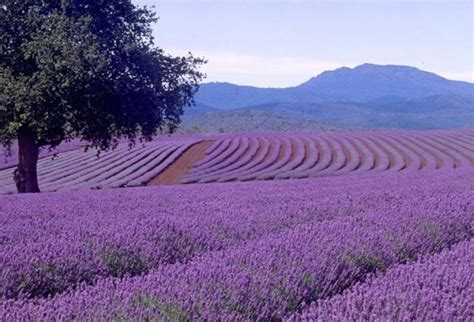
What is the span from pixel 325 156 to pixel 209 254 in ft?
81.2

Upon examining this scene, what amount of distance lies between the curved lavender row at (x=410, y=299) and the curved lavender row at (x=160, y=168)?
1814 centimetres

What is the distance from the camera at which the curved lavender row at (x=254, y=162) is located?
71.7 ft

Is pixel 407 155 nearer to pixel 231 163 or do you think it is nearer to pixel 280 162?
pixel 280 162

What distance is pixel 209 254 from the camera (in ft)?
13.6

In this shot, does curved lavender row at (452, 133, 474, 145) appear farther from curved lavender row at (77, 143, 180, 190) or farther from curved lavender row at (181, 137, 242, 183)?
curved lavender row at (77, 143, 180, 190)

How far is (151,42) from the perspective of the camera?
52.8ft

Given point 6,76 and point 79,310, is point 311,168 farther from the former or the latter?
point 79,310

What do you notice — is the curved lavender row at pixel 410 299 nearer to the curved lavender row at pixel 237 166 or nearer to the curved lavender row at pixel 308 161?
the curved lavender row at pixel 237 166

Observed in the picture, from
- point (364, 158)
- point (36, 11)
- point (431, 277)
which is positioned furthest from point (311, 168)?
point (431, 277)

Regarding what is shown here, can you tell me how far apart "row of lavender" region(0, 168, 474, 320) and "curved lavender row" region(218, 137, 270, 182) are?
1487 centimetres

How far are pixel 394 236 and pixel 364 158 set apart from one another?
77.8 ft

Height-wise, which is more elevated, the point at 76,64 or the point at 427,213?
the point at 76,64

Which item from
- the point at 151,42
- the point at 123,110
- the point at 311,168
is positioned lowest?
the point at 311,168

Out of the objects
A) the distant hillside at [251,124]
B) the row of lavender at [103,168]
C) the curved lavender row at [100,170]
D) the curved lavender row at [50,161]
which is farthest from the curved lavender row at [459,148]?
the distant hillside at [251,124]
